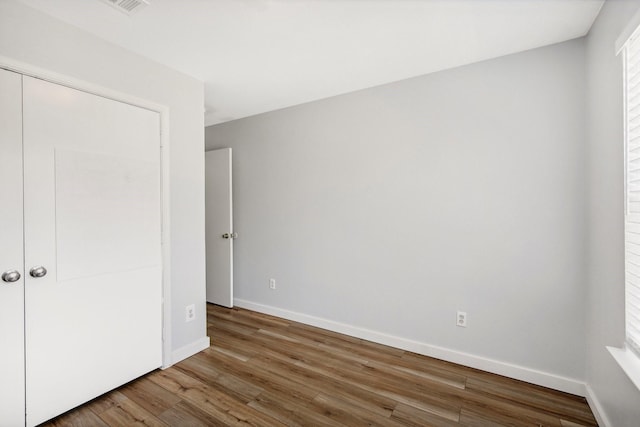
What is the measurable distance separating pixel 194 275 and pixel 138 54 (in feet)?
5.84

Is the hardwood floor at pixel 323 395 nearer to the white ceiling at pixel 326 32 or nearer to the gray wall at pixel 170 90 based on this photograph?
the gray wall at pixel 170 90

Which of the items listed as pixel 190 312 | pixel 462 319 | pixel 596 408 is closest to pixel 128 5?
pixel 190 312

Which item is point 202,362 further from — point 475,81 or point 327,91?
point 475,81

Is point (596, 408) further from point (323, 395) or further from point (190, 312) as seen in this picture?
point (190, 312)

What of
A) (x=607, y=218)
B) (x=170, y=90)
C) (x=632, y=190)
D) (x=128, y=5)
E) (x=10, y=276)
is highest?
(x=128, y=5)

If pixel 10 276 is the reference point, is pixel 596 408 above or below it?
below

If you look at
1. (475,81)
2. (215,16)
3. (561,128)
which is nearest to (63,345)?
(215,16)

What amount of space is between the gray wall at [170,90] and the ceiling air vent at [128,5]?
427 mm

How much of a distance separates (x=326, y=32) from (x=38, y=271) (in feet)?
7.42

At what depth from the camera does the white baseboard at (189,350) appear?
242 centimetres

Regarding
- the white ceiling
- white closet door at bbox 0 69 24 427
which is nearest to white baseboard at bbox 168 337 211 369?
white closet door at bbox 0 69 24 427

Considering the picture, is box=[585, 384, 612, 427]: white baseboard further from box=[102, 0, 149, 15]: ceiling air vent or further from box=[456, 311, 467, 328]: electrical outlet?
box=[102, 0, 149, 15]: ceiling air vent

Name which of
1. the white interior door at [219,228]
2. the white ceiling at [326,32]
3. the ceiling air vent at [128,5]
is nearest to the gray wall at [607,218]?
the white ceiling at [326,32]

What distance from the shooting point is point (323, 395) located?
202 centimetres
